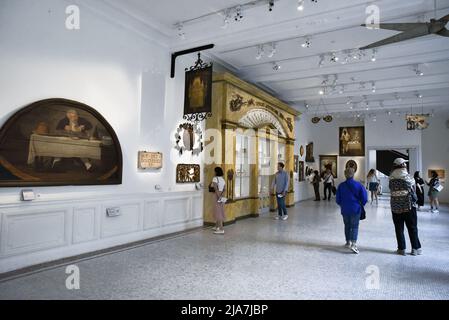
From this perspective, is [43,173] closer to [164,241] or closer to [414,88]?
[164,241]

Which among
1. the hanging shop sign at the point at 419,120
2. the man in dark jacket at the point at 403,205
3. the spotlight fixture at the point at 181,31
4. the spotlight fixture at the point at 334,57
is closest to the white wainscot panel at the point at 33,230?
the spotlight fixture at the point at 181,31

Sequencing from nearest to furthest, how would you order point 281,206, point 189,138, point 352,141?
point 189,138 < point 281,206 < point 352,141

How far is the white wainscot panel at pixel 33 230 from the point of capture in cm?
430

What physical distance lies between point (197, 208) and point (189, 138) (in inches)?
70.0

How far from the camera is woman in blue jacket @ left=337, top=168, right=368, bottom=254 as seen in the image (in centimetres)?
577

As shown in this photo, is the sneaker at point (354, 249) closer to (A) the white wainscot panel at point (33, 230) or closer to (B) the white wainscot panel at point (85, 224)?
(B) the white wainscot panel at point (85, 224)

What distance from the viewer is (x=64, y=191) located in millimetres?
5012

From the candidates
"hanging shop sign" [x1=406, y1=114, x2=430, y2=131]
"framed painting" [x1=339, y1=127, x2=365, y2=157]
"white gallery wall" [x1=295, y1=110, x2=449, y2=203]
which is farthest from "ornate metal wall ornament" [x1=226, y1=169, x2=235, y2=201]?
"framed painting" [x1=339, y1=127, x2=365, y2=157]

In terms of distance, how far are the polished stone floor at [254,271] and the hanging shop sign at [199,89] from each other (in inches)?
110

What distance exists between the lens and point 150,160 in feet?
21.6

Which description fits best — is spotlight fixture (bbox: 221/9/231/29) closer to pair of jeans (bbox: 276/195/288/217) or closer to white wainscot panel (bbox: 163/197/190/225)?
Result: white wainscot panel (bbox: 163/197/190/225)

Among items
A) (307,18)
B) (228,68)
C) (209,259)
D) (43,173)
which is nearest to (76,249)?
(43,173)

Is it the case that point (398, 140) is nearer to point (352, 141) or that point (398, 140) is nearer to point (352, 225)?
point (352, 141)

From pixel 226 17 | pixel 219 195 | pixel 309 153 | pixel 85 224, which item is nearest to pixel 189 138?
pixel 219 195
